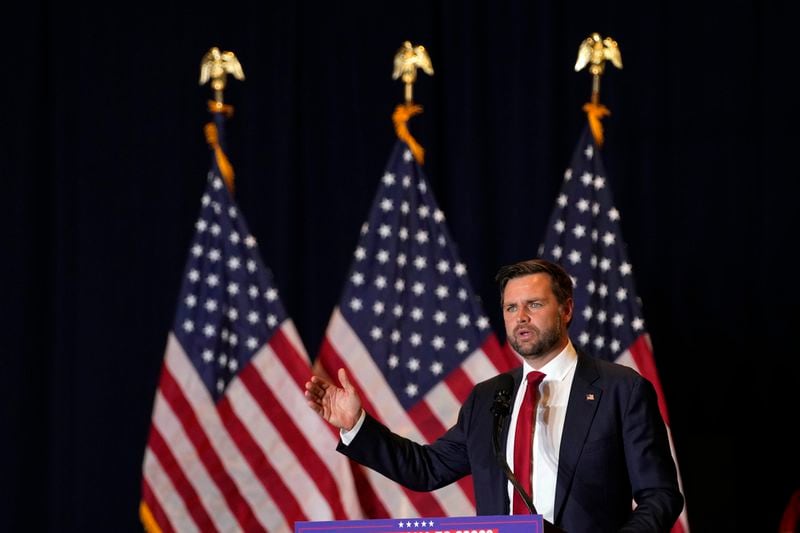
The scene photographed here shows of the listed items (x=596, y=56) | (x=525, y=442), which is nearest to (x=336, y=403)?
(x=525, y=442)

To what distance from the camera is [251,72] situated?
5.31 metres

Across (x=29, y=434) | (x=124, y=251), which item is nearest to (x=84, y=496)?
(x=29, y=434)

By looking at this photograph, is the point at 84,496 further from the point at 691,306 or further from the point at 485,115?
the point at 691,306

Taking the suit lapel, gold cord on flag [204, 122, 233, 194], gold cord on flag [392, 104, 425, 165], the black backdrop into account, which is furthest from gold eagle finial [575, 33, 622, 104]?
the suit lapel

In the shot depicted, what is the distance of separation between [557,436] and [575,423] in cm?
6

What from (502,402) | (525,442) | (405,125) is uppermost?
(405,125)

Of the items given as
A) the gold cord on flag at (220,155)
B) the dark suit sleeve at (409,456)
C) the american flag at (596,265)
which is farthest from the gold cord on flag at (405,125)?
the dark suit sleeve at (409,456)

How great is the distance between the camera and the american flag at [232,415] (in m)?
4.59

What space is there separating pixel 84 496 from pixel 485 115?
273 centimetres

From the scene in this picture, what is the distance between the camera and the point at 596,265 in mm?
4742

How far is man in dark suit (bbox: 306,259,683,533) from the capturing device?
2.83m

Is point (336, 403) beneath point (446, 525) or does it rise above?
above

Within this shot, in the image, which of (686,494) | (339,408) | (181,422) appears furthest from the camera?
(686,494)

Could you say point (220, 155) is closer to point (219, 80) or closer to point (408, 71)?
point (219, 80)
